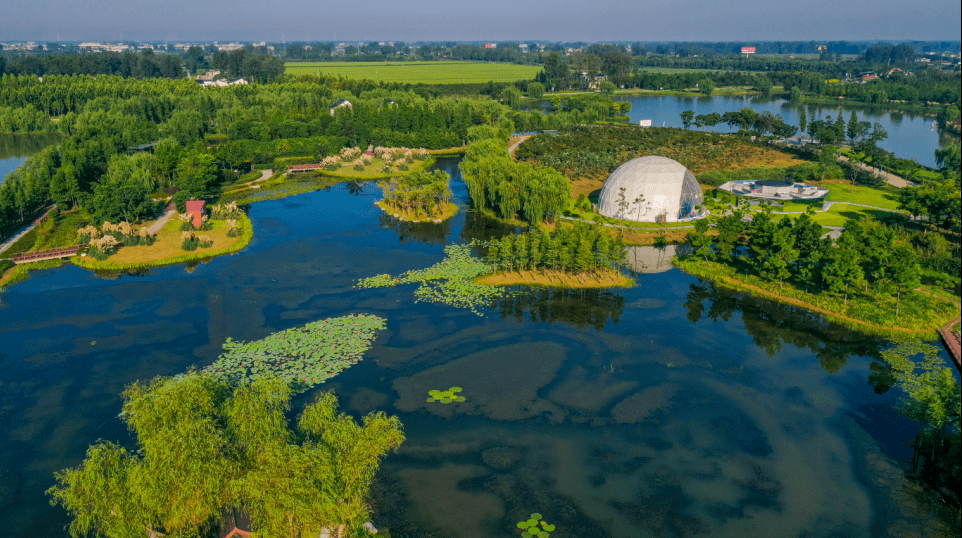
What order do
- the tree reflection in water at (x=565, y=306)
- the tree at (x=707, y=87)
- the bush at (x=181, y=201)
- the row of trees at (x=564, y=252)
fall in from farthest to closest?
the tree at (x=707, y=87)
the bush at (x=181, y=201)
the row of trees at (x=564, y=252)
the tree reflection in water at (x=565, y=306)

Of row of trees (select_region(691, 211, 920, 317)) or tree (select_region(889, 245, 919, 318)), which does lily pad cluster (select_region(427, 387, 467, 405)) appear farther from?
tree (select_region(889, 245, 919, 318))

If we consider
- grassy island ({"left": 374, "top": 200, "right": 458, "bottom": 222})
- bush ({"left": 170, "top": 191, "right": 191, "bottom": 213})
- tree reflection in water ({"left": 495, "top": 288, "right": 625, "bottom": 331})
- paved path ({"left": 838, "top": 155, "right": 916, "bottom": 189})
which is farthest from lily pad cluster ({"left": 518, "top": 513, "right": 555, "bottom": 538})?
paved path ({"left": 838, "top": 155, "right": 916, "bottom": 189})

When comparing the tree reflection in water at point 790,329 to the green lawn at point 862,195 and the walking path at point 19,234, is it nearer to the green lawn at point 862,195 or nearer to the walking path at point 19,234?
the green lawn at point 862,195

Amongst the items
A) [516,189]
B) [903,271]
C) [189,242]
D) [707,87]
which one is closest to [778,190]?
[516,189]

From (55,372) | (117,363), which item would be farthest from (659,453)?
(55,372)

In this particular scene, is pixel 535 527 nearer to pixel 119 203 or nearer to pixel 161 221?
pixel 119 203

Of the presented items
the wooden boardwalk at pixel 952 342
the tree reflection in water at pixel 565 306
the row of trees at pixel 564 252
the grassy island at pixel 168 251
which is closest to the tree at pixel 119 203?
the grassy island at pixel 168 251
